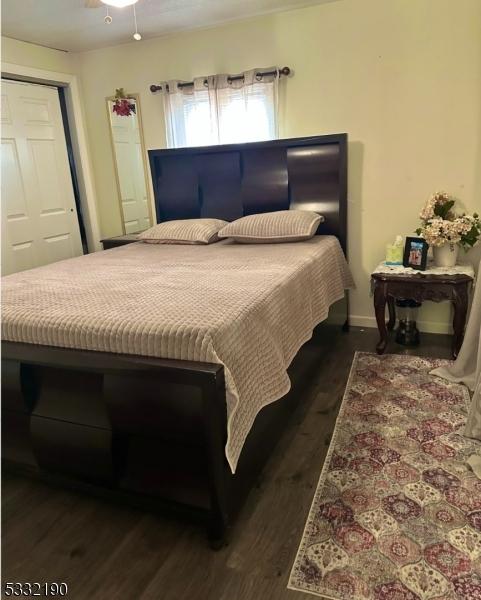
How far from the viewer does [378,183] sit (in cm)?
316

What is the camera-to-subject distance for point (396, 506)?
1.65 metres

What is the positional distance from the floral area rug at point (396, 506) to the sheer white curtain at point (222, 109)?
2.15 m

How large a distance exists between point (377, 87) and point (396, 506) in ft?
8.69

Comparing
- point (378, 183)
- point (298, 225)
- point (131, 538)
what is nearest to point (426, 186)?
point (378, 183)

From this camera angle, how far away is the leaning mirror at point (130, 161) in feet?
12.4

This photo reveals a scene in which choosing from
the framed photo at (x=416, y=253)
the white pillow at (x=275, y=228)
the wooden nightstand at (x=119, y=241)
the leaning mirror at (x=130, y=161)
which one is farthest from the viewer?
the leaning mirror at (x=130, y=161)

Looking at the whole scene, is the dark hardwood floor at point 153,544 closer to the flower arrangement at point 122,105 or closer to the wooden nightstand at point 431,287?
the wooden nightstand at point 431,287

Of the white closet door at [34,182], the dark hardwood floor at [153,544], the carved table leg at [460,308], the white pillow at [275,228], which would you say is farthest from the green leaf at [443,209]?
the white closet door at [34,182]

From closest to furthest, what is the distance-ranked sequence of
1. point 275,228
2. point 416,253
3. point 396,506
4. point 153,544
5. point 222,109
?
point 153,544, point 396,506, point 416,253, point 275,228, point 222,109

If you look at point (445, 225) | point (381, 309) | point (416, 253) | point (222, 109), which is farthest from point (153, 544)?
point (222, 109)

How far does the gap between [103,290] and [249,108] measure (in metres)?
2.08

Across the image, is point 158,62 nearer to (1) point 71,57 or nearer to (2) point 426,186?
(1) point 71,57

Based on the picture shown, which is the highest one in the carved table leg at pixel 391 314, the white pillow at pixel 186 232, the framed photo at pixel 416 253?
the white pillow at pixel 186 232

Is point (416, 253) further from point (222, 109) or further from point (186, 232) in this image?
point (222, 109)
